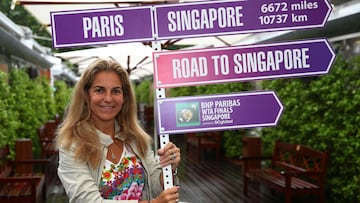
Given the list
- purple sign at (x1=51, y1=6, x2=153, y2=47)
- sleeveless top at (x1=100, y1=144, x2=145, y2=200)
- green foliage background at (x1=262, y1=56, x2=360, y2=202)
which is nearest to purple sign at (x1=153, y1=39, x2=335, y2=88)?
purple sign at (x1=51, y1=6, x2=153, y2=47)

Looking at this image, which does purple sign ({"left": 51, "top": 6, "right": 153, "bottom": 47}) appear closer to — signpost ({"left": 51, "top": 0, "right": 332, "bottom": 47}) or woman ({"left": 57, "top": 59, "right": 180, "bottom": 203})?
signpost ({"left": 51, "top": 0, "right": 332, "bottom": 47})

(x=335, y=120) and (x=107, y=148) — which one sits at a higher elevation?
(x=107, y=148)

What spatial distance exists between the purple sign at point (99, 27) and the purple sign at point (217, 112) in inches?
12.9

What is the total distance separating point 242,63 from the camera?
75.1 inches

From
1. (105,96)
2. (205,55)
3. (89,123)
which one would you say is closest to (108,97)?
(105,96)

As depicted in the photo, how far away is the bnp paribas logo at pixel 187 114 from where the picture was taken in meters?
1.86

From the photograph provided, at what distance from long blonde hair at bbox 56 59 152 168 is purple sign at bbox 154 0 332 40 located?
34 cm

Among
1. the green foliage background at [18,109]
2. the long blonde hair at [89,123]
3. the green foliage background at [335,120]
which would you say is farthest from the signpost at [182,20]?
the green foliage background at [18,109]

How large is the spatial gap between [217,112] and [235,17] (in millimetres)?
441

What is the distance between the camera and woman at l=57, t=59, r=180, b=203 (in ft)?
6.08

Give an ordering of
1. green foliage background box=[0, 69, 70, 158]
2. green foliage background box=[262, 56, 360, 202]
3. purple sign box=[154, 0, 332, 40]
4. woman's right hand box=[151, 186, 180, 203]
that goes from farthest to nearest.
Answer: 1. green foliage background box=[0, 69, 70, 158]
2. green foliage background box=[262, 56, 360, 202]
3. purple sign box=[154, 0, 332, 40]
4. woman's right hand box=[151, 186, 180, 203]

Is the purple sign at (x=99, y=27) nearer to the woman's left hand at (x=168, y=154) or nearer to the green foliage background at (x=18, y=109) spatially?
the woman's left hand at (x=168, y=154)

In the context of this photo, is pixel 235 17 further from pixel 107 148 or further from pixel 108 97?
pixel 107 148

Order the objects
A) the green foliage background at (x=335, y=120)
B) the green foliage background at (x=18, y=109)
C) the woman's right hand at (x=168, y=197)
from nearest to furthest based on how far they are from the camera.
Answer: the woman's right hand at (x=168, y=197), the green foliage background at (x=335, y=120), the green foliage background at (x=18, y=109)
